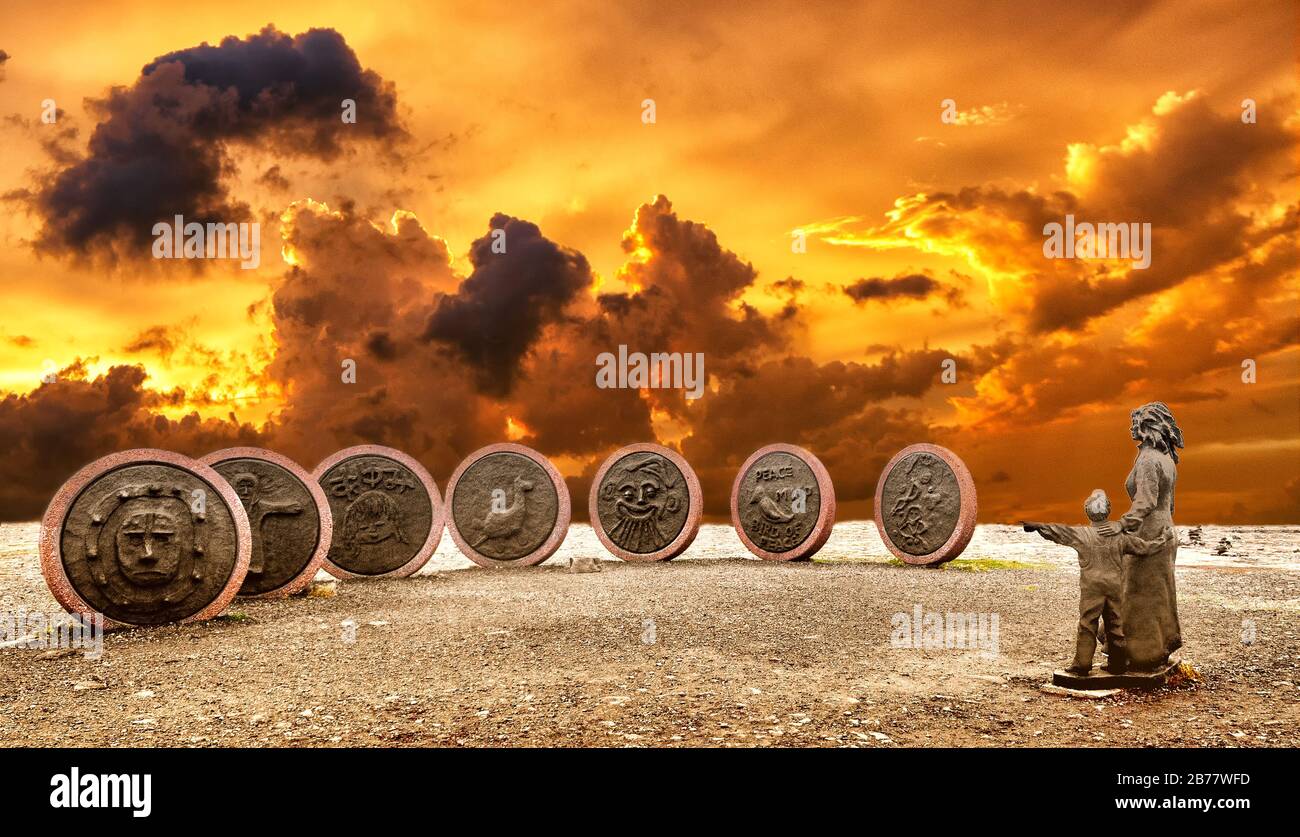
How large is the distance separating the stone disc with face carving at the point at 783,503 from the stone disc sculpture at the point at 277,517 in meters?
8.02

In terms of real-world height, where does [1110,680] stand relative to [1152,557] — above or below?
below

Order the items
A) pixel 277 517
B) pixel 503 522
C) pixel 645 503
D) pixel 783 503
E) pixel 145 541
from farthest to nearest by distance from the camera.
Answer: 1. pixel 645 503
2. pixel 783 503
3. pixel 503 522
4. pixel 277 517
5. pixel 145 541

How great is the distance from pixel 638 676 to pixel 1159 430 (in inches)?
202

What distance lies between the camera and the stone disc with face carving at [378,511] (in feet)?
49.7

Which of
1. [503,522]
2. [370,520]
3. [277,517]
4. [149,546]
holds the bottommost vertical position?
[503,522]

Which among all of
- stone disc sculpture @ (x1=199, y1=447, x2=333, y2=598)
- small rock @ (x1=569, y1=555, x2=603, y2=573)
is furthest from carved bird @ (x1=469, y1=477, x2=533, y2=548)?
stone disc sculpture @ (x1=199, y1=447, x2=333, y2=598)

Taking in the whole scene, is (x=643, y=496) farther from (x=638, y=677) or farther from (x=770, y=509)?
(x=638, y=677)

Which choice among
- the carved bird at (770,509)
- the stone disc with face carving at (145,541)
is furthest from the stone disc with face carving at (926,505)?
the stone disc with face carving at (145,541)

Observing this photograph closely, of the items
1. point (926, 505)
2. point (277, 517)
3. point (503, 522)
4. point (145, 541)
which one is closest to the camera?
point (145, 541)

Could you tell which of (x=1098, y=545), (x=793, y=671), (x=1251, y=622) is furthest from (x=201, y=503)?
(x=1251, y=622)

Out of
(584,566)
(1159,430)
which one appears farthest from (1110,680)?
(584,566)

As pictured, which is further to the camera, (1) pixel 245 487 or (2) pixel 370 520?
(2) pixel 370 520

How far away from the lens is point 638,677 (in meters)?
7.98

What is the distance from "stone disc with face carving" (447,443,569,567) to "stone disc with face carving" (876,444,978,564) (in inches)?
241
